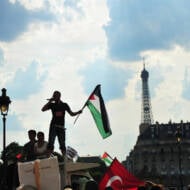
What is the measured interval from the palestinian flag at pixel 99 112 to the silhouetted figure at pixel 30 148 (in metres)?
1.31

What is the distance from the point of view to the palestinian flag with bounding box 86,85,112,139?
1399 centimetres

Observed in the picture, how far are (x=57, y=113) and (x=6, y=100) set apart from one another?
43.4ft

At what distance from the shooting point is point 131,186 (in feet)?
49.6

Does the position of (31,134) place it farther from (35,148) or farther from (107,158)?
(107,158)

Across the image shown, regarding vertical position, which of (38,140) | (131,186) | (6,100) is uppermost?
(6,100)

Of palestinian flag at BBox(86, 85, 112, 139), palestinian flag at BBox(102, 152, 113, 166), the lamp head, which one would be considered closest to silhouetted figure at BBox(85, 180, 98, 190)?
palestinian flag at BBox(86, 85, 112, 139)

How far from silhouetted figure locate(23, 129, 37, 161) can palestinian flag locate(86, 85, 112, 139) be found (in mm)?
1311

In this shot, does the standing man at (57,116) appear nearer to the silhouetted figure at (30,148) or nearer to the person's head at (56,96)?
the person's head at (56,96)

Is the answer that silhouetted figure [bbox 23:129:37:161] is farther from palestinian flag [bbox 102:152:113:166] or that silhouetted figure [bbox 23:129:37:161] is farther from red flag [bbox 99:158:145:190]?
palestinian flag [bbox 102:152:113:166]

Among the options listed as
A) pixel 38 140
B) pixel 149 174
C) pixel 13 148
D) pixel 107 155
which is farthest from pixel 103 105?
pixel 149 174

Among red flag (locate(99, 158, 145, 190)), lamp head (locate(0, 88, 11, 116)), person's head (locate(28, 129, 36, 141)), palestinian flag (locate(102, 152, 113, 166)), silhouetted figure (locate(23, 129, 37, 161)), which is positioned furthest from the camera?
lamp head (locate(0, 88, 11, 116))

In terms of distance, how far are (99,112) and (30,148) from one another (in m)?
1.59

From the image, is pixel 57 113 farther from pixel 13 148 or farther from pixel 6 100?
pixel 13 148

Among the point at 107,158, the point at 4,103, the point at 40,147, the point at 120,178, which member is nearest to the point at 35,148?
the point at 40,147
